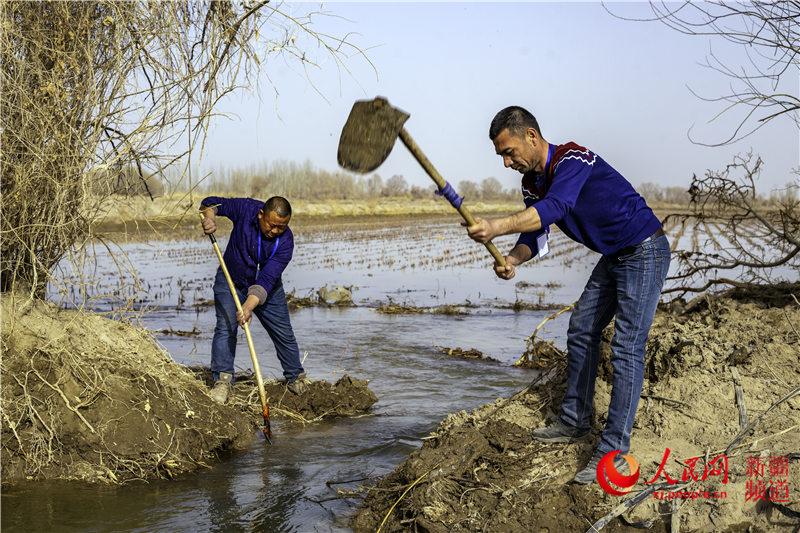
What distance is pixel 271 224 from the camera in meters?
5.65

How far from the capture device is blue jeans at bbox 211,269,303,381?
5859mm

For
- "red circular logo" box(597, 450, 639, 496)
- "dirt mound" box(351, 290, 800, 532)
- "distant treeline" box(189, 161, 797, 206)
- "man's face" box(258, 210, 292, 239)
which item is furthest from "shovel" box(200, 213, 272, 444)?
"distant treeline" box(189, 161, 797, 206)

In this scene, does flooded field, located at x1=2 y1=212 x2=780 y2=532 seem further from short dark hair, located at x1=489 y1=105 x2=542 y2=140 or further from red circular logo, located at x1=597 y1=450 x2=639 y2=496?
short dark hair, located at x1=489 y1=105 x2=542 y2=140

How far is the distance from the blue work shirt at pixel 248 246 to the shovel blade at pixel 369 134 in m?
2.20

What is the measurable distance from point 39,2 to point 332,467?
4173mm

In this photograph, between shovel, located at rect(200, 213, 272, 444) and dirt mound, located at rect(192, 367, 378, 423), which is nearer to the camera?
shovel, located at rect(200, 213, 272, 444)

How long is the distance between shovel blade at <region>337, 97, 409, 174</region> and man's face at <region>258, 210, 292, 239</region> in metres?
1.90

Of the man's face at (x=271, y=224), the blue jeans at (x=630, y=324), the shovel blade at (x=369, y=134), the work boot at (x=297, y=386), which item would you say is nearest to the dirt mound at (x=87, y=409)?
the work boot at (x=297, y=386)

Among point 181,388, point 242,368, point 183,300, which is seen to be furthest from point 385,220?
point 181,388

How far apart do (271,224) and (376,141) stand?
7.36ft

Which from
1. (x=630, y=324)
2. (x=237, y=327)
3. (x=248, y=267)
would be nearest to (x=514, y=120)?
(x=630, y=324)

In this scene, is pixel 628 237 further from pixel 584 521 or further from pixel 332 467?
pixel 332 467

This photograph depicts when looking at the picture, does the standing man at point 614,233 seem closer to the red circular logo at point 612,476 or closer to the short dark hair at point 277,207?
the red circular logo at point 612,476

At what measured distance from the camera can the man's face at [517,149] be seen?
3598 millimetres
